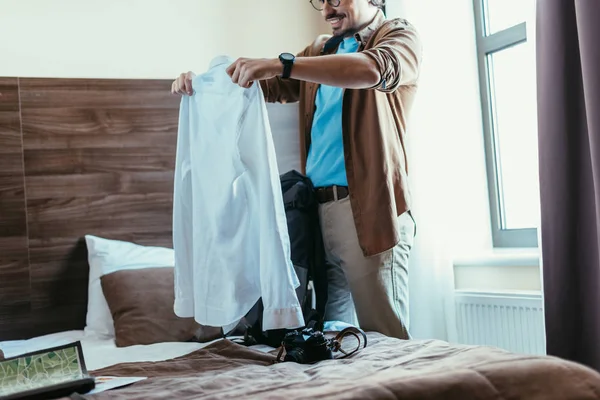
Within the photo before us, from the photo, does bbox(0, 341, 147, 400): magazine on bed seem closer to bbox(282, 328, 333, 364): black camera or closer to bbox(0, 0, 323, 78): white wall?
bbox(282, 328, 333, 364): black camera

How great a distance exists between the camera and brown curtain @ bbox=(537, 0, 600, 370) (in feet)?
7.00

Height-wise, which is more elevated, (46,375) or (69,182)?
(69,182)

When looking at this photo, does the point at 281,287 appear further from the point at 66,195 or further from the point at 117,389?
the point at 66,195

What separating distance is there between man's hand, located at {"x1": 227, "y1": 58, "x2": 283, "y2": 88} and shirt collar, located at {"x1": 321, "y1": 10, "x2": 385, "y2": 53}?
44 cm

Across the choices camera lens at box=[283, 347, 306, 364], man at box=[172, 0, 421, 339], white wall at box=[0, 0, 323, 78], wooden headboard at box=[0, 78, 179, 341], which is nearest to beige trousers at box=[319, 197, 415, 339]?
man at box=[172, 0, 421, 339]

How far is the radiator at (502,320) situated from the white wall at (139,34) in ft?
5.18

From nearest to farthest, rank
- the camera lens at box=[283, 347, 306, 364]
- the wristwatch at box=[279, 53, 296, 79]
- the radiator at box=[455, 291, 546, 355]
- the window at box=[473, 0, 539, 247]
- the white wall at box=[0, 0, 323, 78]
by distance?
the camera lens at box=[283, 347, 306, 364]
the wristwatch at box=[279, 53, 296, 79]
the radiator at box=[455, 291, 546, 355]
the window at box=[473, 0, 539, 247]
the white wall at box=[0, 0, 323, 78]

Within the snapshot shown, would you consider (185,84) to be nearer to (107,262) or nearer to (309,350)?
(309,350)

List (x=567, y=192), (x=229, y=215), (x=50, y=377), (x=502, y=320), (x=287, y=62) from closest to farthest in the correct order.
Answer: (x=50, y=377), (x=287, y=62), (x=229, y=215), (x=567, y=192), (x=502, y=320)

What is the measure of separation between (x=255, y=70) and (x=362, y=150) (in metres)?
0.42

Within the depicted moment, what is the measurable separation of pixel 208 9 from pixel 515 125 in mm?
1549

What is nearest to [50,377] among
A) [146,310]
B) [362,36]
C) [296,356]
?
[296,356]

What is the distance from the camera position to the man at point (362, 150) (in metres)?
1.91

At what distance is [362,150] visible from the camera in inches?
83.6
